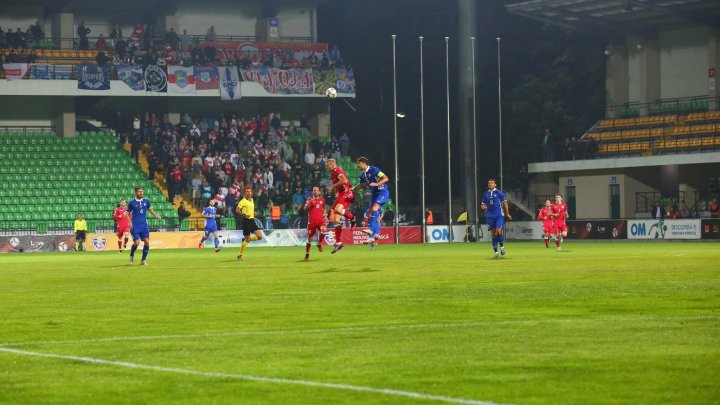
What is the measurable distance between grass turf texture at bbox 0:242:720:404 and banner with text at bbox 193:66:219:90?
48199mm

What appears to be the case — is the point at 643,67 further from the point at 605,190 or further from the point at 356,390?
the point at 356,390

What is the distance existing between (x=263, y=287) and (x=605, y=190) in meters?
53.2

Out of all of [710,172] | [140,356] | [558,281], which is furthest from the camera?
[710,172]

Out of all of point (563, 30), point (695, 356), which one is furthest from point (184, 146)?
point (695, 356)

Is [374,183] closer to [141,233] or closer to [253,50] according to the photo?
[141,233]

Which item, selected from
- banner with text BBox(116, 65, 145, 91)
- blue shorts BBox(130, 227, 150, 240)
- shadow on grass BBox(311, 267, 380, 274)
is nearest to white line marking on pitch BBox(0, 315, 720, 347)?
shadow on grass BBox(311, 267, 380, 274)

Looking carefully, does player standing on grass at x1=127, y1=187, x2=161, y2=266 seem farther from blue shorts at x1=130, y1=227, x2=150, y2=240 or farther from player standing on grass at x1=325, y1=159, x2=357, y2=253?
player standing on grass at x1=325, y1=159, x2=357, y2=253

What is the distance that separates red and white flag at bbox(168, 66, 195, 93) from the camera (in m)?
72.8

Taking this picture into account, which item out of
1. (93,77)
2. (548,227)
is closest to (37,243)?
(93,77)

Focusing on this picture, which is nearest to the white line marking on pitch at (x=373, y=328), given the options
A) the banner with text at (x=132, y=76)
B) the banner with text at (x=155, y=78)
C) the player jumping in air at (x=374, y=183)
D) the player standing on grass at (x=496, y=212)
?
the player jumping in air at (x=374, y=183)

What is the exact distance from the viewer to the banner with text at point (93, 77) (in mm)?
70562

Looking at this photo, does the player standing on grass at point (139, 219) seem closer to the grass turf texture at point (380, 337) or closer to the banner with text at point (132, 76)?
the grass turf texture at point (380, 337)

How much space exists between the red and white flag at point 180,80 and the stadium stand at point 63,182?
4.42 meters

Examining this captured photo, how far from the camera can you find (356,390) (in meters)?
10.1
